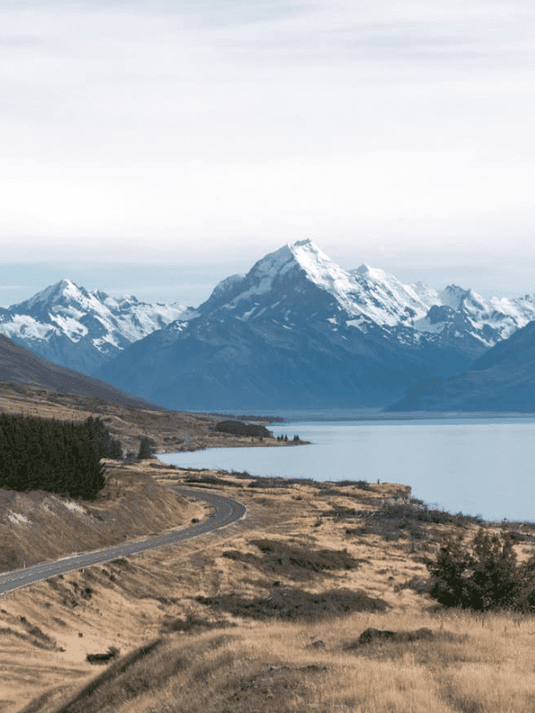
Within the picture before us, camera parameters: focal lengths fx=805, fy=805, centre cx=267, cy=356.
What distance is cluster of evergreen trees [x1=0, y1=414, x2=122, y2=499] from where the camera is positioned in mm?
54281

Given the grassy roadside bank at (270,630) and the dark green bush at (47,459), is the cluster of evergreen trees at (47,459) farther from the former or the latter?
the grassy roadside bank at (270,630)

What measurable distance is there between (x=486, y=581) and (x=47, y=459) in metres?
35.3

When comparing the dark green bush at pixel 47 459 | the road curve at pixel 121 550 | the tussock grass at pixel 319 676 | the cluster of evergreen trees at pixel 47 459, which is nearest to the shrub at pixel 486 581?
the tussock grass at pixel 319 676

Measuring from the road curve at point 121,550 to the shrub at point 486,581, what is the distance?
1920 centimetres

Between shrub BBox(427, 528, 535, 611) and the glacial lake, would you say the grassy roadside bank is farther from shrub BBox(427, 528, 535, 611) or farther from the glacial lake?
the glacial lake

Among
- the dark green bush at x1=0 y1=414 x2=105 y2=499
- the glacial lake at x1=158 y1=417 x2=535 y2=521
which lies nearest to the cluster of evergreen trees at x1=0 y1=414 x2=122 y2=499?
the dark green bush at x1=0 y1=414 x2=105 y2=499

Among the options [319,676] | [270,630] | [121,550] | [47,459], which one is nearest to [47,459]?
[47,459]

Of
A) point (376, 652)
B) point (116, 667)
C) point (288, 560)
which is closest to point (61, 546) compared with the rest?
point (288, 560)

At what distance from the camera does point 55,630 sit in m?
33.6

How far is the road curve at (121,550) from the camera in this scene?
1560 inches

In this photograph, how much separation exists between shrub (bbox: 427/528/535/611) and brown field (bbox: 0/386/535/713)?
155 centimetres

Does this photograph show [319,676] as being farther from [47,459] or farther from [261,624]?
[47,459]

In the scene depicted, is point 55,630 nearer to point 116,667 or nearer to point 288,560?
point 116,667

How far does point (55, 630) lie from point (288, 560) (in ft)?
65.3
